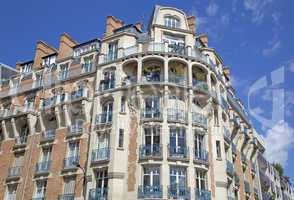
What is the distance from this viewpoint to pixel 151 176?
2092 cm

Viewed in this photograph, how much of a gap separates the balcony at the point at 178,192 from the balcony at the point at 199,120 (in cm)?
454

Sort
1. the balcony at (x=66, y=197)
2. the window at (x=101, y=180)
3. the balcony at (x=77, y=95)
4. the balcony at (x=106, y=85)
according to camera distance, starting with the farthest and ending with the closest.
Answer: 1. the balcony at (x=77, y=95)
2. the balcony at (x=106, y=85)
3. the balcony at (x=66, y=197)
4. the window at (x=101, y=180)

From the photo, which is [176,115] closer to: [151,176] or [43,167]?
[151,176]

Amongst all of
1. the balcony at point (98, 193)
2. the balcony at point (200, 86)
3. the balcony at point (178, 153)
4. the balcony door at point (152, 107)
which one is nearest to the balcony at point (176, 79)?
the balcony at point (200, 86)

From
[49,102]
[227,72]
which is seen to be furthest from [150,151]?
[227,72]

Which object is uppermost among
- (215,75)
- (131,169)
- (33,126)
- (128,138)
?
(215,75)

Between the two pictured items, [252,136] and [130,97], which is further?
[252,136]

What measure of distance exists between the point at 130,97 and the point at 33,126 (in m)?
8.42

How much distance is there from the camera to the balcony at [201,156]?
21739 millimetres

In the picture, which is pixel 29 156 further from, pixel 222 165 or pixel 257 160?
pixel 257 160

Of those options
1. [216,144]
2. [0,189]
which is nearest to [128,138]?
[216,144]

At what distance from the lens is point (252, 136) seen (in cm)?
3334

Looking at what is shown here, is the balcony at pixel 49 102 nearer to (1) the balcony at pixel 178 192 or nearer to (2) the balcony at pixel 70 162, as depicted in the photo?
(2) the balcony at pixel 70 162

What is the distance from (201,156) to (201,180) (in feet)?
4.93
